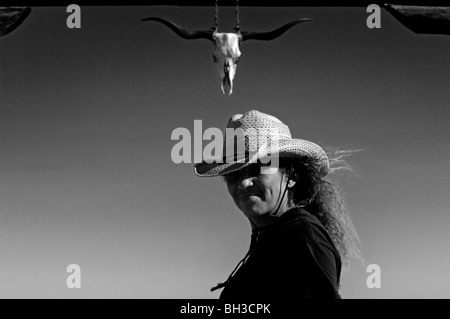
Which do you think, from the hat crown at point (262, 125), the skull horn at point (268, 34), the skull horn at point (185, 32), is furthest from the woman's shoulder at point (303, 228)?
the skull horn at point (268, 34)

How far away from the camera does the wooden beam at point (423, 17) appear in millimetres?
3494

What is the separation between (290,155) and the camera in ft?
6.31

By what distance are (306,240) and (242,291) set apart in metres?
0.26

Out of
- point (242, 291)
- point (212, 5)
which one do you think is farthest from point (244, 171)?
point (212, 5)

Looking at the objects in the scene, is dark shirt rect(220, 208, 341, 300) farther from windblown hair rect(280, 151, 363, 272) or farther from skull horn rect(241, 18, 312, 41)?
skull horn rect(241, 18, 312, 41)

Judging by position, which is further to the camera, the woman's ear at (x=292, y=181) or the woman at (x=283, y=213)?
the woman's ear at (x=292, y=181)

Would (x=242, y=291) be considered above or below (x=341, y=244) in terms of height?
below

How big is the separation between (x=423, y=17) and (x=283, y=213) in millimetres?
2177

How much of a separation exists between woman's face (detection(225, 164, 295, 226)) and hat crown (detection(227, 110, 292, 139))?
157mm
